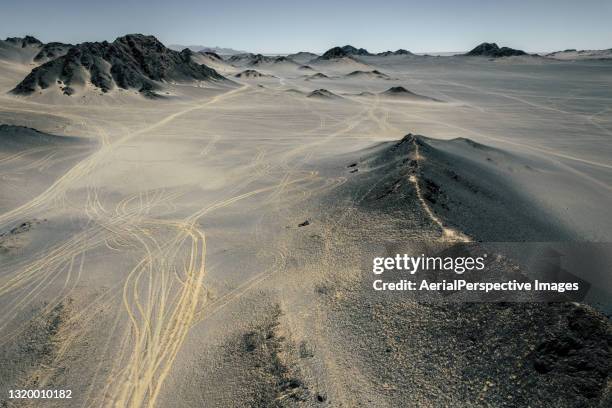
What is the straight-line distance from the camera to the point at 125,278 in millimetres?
10234

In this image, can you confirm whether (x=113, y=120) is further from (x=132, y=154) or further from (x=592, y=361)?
(x=592, y=361)

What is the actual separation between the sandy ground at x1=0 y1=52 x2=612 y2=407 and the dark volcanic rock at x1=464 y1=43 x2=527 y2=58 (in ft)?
450

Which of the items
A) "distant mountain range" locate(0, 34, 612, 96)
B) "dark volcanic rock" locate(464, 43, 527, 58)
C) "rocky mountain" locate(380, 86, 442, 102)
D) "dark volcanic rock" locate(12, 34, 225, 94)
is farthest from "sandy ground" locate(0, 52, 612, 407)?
"dark volcanic rock" locate(464, 43, 527, 58)

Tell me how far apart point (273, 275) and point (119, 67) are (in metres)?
48.9

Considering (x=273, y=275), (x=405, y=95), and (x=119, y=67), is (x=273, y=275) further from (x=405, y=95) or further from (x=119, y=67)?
(x=405, y=95)

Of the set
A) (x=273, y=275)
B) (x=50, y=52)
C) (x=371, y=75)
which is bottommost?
(x=273, y=275)

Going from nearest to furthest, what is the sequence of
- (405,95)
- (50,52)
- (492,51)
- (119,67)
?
1. (119,67)
2. (405,95)
3. (50,52)
4. (492,51)

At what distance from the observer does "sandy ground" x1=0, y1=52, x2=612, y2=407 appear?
245 inches

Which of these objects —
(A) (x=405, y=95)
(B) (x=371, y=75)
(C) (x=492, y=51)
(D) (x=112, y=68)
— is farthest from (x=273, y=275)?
(C) (x=492, y=51)

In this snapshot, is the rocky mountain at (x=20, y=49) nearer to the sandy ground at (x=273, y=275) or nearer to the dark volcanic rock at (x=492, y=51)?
the sandy ground at (x=273, y=275)

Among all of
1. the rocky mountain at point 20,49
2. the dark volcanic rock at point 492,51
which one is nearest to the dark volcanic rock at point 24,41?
the rocky mountain at point 20,49

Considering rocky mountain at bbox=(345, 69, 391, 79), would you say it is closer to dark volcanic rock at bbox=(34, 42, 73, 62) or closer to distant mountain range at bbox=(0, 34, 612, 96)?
distant mountain range at bbox=(0, 34, 612, 96)

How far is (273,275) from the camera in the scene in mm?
9875

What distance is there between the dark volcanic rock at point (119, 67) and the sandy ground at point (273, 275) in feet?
78.5
